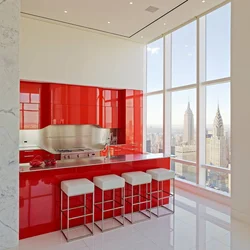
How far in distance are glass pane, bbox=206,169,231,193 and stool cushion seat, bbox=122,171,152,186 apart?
189 centimetres

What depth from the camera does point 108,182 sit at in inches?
129

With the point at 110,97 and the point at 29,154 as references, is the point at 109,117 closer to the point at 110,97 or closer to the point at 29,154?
the point at 110,97

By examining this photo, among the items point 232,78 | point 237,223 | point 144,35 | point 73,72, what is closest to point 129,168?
point 237,223

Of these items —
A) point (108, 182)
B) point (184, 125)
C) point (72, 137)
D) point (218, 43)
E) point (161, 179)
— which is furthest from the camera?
point (72, 137)

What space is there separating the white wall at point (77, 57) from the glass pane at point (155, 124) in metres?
0.65

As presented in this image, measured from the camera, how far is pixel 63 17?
4.88 metres

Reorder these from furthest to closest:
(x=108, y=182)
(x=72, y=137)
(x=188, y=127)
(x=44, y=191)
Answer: (x=72, y=137), (x=188, y=127), (x=108, y=182), (x=44, y=191)

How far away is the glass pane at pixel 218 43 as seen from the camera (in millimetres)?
4570

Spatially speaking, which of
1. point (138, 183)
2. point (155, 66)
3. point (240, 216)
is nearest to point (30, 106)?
point (138, 183)

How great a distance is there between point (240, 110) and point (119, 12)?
3.13 metres

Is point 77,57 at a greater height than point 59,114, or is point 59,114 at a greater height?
point 77,57

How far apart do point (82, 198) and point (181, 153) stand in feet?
10.3

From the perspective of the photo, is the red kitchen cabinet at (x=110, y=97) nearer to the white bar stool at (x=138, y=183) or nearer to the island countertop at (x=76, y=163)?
the island countertop at (x=76, y=163)

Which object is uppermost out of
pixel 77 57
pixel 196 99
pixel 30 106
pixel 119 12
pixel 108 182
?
pixel 119 12
